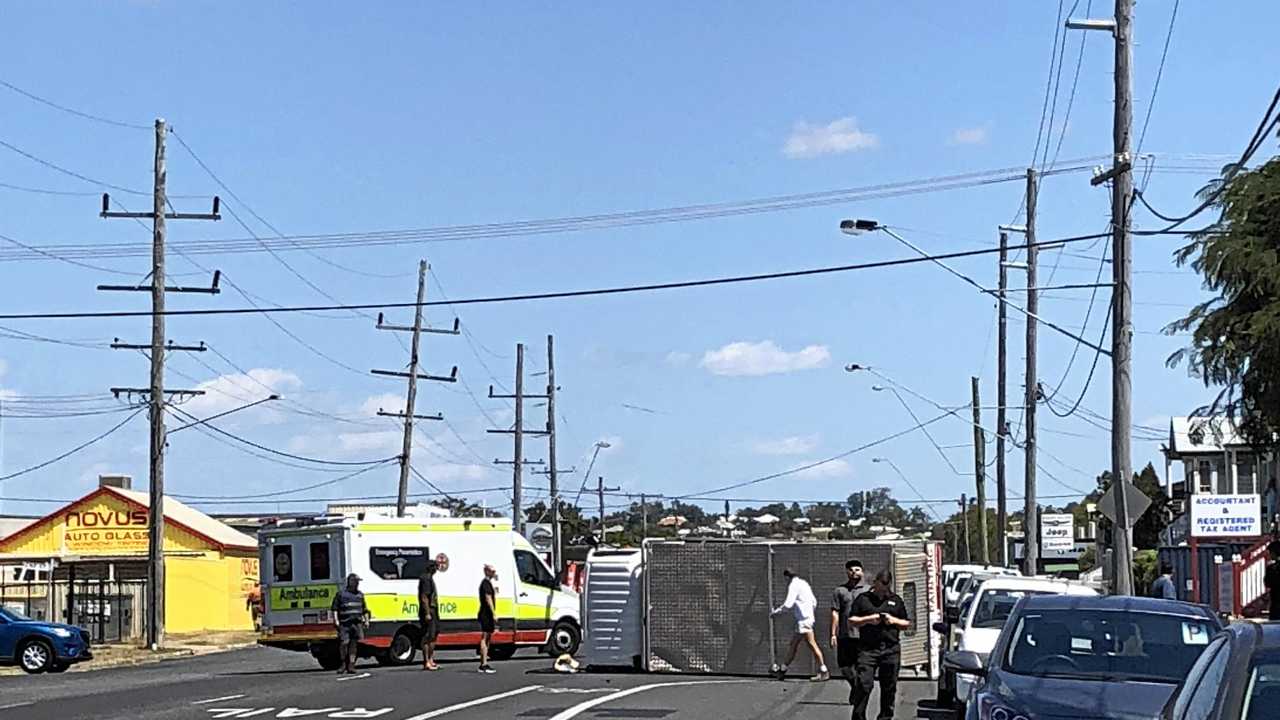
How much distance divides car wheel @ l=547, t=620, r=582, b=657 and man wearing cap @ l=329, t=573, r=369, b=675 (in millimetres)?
5233

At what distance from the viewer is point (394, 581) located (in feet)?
105

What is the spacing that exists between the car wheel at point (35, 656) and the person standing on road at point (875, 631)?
67.3ft

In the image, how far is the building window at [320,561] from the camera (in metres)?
31.8

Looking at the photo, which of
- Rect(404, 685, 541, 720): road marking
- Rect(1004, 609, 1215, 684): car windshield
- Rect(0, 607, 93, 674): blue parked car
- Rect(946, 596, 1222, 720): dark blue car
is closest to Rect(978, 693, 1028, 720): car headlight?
Rect(946, 596, 1222, 720): dark blue car

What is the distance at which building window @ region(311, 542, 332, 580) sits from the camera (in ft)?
104

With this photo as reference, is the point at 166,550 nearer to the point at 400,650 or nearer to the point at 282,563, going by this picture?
the point at 282,563

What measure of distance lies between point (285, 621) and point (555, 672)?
613 cm

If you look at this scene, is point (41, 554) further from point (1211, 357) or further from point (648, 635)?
point (1211, 357)

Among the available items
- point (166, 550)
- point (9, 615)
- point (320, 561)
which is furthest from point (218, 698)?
point (166, 550)

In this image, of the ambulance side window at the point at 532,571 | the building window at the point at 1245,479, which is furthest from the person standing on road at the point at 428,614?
the building window at the point at 1245,479

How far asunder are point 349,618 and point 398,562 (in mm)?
3399

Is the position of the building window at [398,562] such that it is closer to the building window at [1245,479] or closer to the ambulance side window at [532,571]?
the ambulance side window at [532,571]

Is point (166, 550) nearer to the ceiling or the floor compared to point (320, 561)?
nearer to the floor

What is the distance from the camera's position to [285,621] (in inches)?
1265
